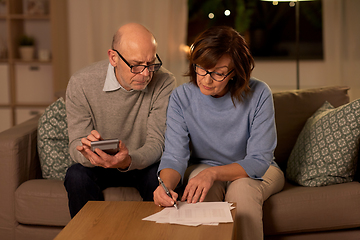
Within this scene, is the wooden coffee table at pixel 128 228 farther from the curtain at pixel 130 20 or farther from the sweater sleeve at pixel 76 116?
the curtain at pixel 130 20

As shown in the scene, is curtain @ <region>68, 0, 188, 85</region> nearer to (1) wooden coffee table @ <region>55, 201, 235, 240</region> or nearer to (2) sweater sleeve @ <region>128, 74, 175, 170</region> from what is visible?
(2) sweater sleeve @ <region>128, 74, 175, 170</region>

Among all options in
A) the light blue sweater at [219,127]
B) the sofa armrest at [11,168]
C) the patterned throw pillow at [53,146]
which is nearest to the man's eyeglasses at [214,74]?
the light blue sweater at [219,127]

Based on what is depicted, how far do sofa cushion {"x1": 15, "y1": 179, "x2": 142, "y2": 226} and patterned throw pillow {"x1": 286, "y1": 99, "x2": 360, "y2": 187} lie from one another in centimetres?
78

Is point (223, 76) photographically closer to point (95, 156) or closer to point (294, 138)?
point (95, 156)

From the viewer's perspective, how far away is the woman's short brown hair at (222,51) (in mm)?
1418

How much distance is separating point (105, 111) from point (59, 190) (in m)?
0.43

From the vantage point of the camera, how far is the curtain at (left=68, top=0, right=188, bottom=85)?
3.57m

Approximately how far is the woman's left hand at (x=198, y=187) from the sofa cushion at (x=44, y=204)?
1.41 feet

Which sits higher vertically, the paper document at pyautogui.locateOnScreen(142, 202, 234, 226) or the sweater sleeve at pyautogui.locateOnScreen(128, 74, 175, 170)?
the sweater sleeve at pyautogui.locateOnScreen(128, 74, 175, 170)

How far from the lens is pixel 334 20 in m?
3.53

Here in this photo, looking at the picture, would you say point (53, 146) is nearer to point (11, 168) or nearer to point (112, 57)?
point (11, 168)

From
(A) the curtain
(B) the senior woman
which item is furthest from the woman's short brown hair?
(A) the curtain

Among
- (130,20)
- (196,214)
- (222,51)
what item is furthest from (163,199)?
(130,20)

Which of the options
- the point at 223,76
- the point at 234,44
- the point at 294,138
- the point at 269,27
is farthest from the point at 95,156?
the point at 269,27
